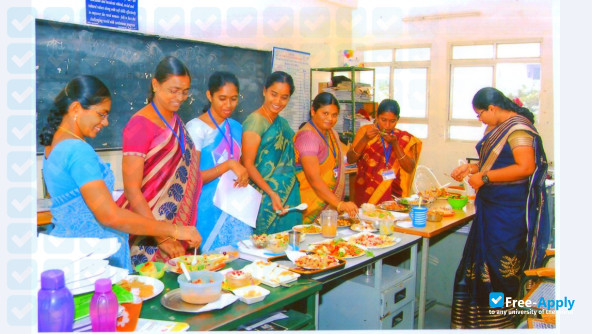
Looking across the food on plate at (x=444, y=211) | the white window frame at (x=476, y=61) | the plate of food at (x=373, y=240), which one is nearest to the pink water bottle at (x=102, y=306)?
the plate of food at (x=373, y=240)

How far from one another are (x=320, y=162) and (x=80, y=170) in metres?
1.50

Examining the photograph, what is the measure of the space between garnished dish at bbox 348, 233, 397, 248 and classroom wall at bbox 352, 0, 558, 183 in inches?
123

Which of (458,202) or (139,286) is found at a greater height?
(458,202)

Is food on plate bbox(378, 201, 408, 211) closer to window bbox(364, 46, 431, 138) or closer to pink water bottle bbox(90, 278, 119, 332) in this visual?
pink water bottle bbox(90, 278, 119, 332)

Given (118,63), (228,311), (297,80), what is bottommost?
(228,311)

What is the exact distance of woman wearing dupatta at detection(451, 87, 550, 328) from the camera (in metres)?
2.46

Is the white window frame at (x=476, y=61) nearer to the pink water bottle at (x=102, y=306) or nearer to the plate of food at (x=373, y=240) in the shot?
the plate of food at (x=373, y=240)

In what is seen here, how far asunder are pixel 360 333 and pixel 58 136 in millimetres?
1395

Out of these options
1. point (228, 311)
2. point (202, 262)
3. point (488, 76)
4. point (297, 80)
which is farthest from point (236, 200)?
point (488, 76)

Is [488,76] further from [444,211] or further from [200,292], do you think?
[200,292]

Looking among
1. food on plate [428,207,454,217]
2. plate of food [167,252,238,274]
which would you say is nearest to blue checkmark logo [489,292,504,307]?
food on plate [428,207,454,217]

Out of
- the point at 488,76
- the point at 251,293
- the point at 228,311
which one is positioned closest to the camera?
the point at 228,311

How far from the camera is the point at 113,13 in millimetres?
3057

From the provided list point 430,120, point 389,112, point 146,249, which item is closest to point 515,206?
point 389,112
